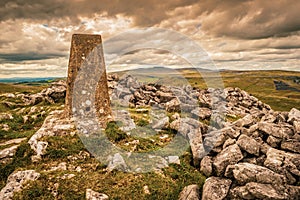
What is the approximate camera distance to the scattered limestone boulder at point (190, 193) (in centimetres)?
1167

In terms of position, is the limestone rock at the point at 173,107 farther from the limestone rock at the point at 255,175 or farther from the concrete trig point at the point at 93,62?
the limestone rock at the point at 255,175

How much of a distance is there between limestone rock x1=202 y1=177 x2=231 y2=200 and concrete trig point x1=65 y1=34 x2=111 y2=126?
1067 centimetres

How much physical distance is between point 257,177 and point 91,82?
1467 centimetres

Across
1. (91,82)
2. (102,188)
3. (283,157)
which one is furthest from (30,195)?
(283,157)

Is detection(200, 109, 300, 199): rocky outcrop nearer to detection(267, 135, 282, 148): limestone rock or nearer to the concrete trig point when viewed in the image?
detection(267, 135, 282, 148): limestone rock

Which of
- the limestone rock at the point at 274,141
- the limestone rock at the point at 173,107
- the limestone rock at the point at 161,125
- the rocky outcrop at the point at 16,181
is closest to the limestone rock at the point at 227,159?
the limestone rock at the point at 274,141

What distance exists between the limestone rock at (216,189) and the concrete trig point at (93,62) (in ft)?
35.0

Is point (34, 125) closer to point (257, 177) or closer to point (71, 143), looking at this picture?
point (71, 143)

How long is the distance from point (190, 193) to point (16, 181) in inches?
383

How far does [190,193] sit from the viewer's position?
1195 centimetres

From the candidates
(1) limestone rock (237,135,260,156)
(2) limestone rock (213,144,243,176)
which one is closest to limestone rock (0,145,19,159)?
(2) limestone rock (213,144,243,176)

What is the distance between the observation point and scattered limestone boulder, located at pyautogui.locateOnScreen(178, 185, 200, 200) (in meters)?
11.7

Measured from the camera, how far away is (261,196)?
10.2 m

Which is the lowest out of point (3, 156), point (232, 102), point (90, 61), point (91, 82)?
point (232, 102)
